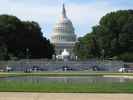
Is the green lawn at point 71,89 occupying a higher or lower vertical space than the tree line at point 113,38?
lower

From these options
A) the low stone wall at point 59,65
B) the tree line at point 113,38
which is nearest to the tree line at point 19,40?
the tree line at point 113,38

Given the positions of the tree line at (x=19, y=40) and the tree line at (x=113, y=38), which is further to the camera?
the tree line at (x=19, y=40)

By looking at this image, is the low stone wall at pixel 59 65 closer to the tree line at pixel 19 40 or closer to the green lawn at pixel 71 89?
the tree line at pixel 19 40

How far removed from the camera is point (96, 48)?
4663 inches

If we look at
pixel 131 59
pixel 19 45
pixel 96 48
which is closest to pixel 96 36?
pixel 96 48

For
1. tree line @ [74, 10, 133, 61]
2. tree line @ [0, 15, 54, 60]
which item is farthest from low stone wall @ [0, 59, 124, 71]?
tree line @ [74, 10, 133, 61]
